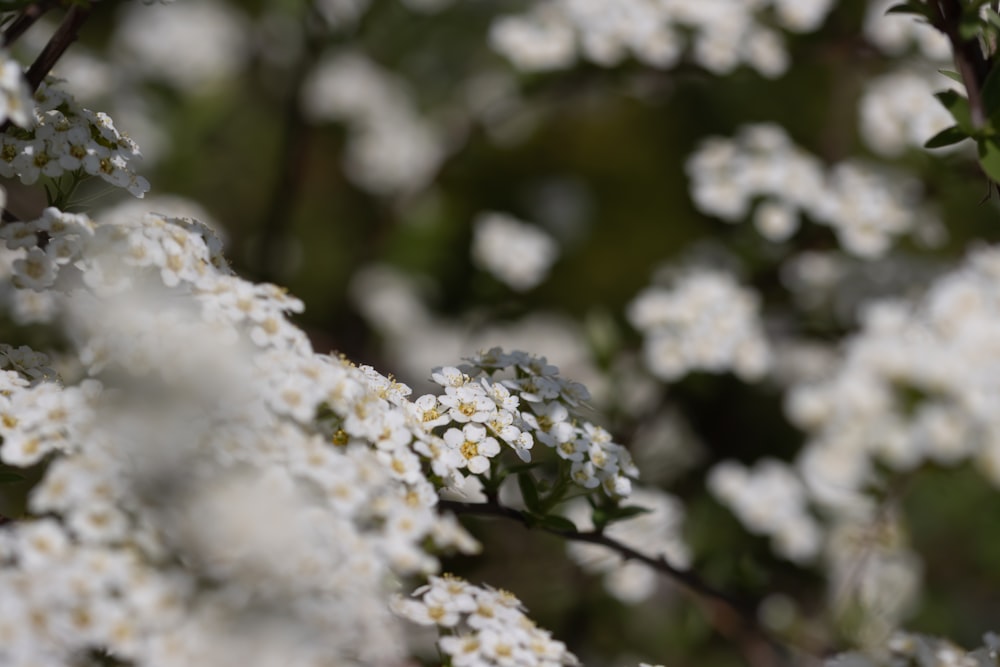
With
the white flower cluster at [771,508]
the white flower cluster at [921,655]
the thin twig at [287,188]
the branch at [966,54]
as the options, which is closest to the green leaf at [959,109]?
the branch at [966,54]

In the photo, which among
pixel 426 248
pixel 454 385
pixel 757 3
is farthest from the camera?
pixel 426 248

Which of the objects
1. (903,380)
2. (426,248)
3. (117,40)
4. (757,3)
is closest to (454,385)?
(903,380)

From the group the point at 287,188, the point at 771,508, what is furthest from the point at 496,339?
the point at 771,508

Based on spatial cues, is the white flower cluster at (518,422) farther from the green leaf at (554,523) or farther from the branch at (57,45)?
the branch at (57,45)

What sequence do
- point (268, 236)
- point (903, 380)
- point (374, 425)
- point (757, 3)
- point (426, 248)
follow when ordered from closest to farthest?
point (374, 425), point (903, 380), point (757, 3), point (268, 236), point (426, 248)

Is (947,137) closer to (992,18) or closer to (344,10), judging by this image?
(992,18)

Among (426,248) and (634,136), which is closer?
(426,248)

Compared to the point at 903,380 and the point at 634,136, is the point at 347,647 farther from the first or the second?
the point at 634,136
